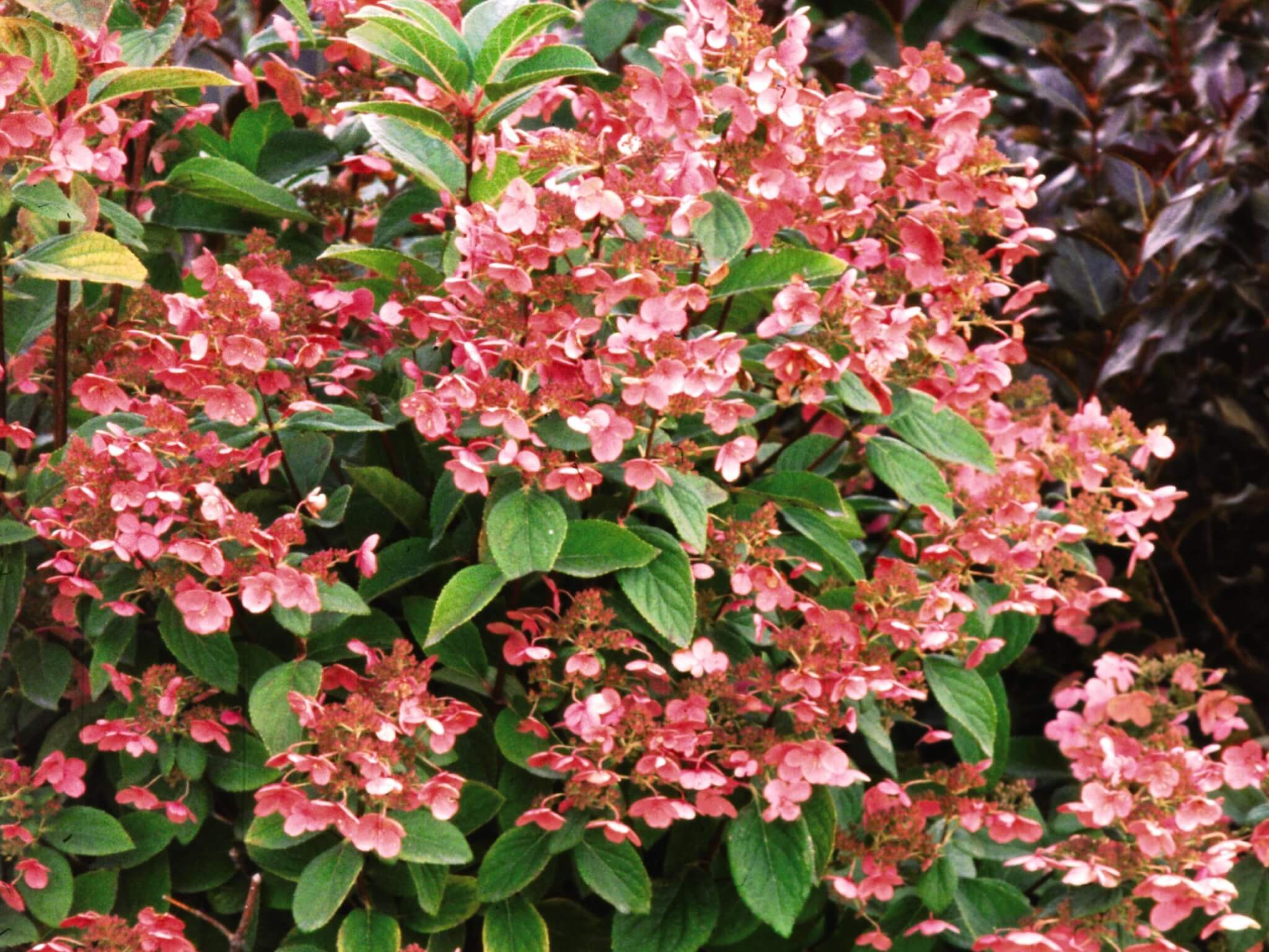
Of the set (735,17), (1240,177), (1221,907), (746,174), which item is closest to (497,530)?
(746,174)

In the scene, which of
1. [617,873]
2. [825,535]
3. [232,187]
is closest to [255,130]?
[232,187]

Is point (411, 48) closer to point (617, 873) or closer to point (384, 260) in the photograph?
point (384, 260)

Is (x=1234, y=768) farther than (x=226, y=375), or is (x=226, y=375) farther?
(x=1234, y=768)

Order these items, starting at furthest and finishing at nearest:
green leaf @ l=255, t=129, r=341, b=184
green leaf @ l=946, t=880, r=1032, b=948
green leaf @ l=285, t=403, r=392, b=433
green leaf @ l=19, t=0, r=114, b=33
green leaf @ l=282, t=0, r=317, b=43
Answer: green leaf @ l=255, t=129, r=341, b=184
green leaf @ l=946, t=880, r=1032, b=948
green leaf @ l=282, t=0, r=317, b=43
green leaf @ l=285, t=403, r=392, b=433
green leaf @ l=19, t=0, r=114, b=33

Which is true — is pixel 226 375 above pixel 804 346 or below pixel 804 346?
below

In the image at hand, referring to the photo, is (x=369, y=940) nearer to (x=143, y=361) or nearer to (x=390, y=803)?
(x=390, y=803)

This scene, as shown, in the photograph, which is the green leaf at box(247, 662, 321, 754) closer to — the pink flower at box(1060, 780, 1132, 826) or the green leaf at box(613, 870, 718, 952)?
the green leaf at box(613, 870, 718, 952)

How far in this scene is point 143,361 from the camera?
129cm

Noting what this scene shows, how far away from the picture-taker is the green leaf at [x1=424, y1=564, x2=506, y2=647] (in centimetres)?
117

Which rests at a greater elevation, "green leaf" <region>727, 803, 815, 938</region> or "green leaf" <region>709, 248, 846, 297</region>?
"green leaf" <region>709, 248, 846, 297</region>

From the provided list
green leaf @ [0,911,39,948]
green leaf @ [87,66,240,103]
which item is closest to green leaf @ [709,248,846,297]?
green leaf @ [87,66,240,103]

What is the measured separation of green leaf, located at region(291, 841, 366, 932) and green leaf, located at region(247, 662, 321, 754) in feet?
0.34

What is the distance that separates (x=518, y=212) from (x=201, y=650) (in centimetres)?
49

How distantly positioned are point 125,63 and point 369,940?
82cm
